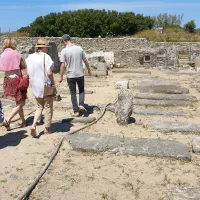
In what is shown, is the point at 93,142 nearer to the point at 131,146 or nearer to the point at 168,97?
the point at 131,146

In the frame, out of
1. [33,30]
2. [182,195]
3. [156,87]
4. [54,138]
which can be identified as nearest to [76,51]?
[54,138]

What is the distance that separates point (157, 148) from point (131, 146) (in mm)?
424

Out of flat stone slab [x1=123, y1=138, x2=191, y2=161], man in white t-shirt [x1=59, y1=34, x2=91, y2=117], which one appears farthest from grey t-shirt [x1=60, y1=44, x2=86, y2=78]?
flat stone slab [x1=123, y1=138, x2=191, y2=161]

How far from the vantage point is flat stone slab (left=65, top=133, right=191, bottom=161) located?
4977mm

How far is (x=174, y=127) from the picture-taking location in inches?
253

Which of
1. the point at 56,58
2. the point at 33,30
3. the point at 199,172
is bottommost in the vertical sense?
the point at 199,172

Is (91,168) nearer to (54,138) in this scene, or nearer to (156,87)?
(54,138)

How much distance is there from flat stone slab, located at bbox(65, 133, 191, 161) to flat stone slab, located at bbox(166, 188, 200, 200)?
0.99 metres

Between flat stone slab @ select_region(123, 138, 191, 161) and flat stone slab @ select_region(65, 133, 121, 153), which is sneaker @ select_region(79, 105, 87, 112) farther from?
flat stone slab @ select_region(123, 138, 191, 161)

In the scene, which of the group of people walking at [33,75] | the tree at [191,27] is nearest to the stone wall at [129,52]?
the group of people walking at [33,75]

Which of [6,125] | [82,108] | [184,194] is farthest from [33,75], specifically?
[184,194]

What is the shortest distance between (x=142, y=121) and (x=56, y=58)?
12702 mm

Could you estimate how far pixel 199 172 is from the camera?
448 cm

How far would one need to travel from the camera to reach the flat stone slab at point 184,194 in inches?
145
